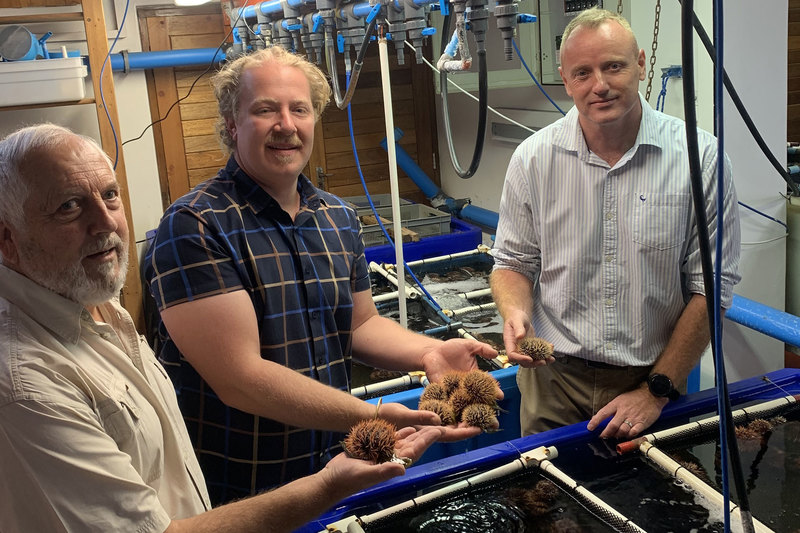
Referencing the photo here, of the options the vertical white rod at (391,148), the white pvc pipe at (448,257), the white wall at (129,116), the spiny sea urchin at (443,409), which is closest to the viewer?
the spiny sea urchin at (443,409)

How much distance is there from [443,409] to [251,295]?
17.2 inches

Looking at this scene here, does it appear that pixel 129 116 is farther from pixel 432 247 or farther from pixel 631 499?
pixel 631 499

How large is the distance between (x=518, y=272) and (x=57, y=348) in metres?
1.27

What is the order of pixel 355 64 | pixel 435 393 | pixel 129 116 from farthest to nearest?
pixel 129 116
pixel 355 64
pixel 435 393

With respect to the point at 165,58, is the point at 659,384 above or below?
below

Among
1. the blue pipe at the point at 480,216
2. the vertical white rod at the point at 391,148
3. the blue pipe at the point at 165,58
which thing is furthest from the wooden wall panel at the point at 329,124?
the vertical white rod at the point at 391,148

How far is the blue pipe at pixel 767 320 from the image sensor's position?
2.30 meters

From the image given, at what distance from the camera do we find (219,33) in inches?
183

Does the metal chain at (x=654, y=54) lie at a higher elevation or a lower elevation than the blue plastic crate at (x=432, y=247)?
higher

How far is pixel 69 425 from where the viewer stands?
92 cm

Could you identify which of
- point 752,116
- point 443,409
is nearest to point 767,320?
point 752,116

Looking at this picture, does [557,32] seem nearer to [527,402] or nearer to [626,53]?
[626,53]

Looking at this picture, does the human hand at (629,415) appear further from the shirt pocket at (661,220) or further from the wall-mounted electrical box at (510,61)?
the wall-mounted electrical box at (510,61)

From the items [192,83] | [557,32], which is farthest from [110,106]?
[557,32]
